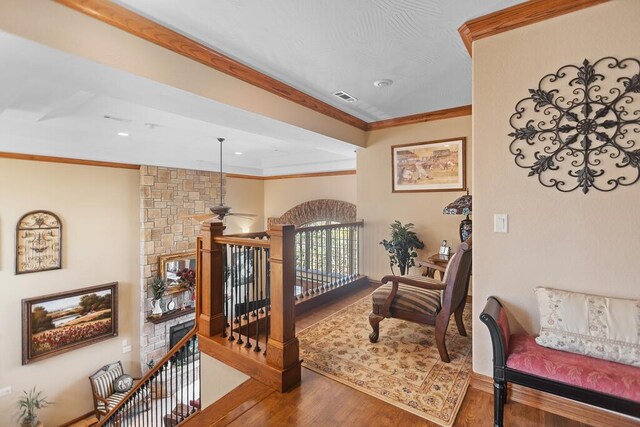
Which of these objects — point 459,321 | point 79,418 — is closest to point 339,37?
point 459,321

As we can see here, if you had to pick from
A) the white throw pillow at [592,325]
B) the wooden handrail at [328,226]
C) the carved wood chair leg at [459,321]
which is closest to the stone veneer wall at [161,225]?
the wooden handrail at [328,226]

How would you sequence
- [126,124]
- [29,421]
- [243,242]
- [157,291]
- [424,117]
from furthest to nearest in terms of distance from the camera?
[157,291] → [29,421] → [126,124] → [424,117] → [243,242]

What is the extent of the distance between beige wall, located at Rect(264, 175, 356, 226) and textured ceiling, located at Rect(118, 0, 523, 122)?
355cm

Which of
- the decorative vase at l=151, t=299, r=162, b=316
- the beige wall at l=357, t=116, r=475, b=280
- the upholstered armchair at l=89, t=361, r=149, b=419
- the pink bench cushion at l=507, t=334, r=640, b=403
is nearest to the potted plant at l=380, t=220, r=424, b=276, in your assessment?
the beige wall at l=357, t=116, r=475, b=280

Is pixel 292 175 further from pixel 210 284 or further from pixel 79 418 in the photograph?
pixel 79 418

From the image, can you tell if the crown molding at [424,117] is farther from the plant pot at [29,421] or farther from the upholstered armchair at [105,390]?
the plant pot at [29,421]

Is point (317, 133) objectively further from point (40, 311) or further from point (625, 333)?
point (40, 311)

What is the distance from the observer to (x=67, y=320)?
543cm

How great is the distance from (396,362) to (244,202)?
6.50 m

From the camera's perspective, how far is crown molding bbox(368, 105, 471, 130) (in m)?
3.98

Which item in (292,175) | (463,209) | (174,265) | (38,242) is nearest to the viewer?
(463,209)

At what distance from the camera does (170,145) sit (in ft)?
19.0

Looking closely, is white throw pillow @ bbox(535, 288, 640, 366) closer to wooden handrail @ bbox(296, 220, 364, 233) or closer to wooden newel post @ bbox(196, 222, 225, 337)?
wooden handrail @ bbox(296, 220, 364, 233)

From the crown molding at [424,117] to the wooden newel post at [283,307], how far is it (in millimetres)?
2932
